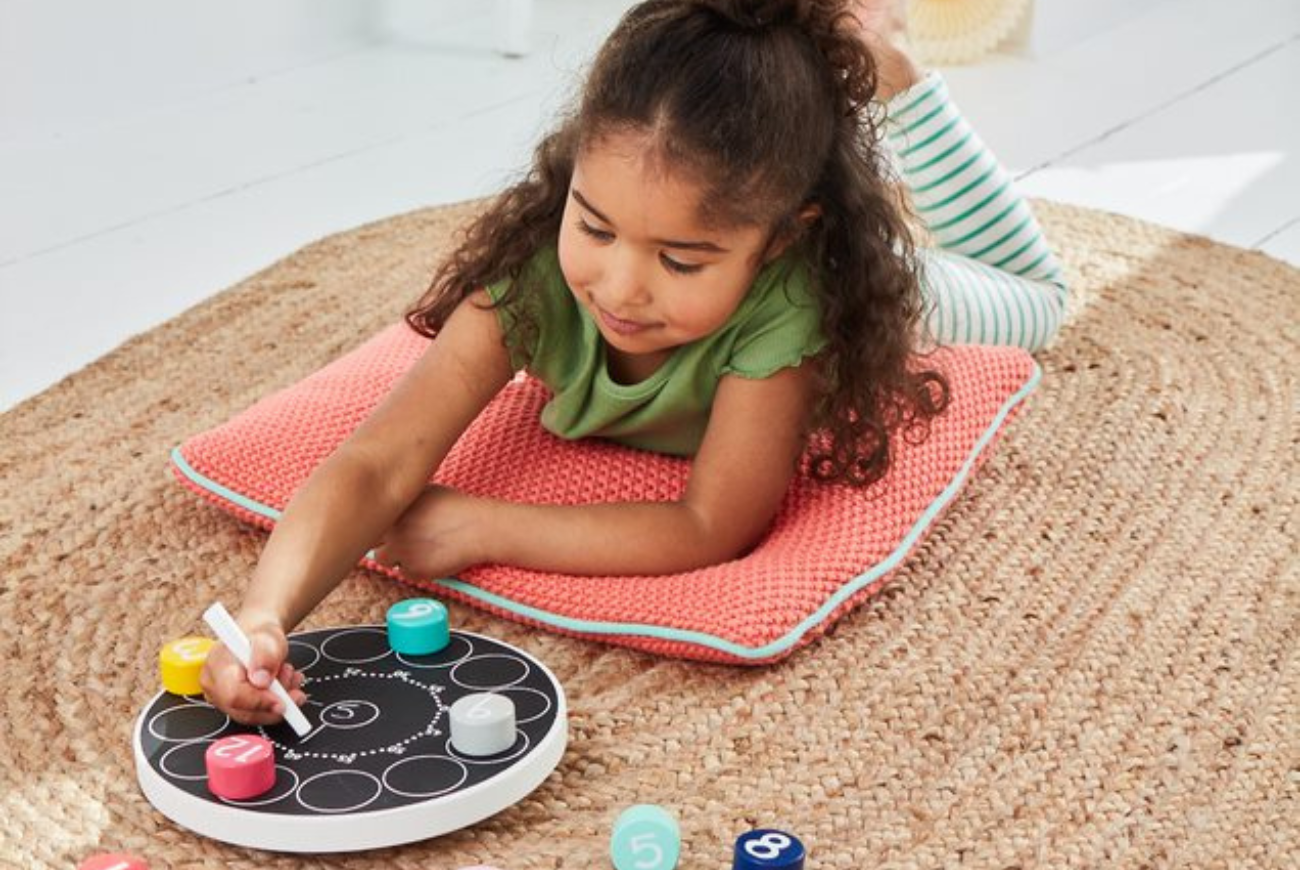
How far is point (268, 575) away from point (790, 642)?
26 centimetres

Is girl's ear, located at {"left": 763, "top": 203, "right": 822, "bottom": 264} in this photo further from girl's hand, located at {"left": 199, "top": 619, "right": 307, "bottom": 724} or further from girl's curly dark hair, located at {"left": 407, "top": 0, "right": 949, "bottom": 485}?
girl's hand, located at {"left": 199, "top": 619, "right": 307, "bottom": 724}

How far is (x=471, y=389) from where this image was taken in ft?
3.43

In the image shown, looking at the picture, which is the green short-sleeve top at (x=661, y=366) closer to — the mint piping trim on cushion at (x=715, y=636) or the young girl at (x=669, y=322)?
the young girl at (x=669, y=322)

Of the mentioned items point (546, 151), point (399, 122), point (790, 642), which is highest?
point (546, 151)

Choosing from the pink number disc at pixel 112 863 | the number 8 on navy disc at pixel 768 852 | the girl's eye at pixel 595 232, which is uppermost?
the girl's eye at pixel 595 232

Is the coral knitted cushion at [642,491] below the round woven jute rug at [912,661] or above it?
above

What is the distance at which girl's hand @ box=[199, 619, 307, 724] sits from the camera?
2.77ft

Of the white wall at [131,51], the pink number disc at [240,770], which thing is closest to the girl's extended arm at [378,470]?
the pink number disc at [240,770]

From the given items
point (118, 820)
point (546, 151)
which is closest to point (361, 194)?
point (546, 151)

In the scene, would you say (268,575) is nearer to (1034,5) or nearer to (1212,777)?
(1212,777)

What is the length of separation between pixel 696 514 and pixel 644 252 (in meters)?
0.16

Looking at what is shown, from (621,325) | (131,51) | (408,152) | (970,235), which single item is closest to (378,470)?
(621,325)

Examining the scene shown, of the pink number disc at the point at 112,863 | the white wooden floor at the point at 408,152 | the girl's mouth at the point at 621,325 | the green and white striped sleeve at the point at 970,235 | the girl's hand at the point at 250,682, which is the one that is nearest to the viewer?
the pink number disc at the point at 112,863

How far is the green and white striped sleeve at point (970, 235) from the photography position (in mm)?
1332
